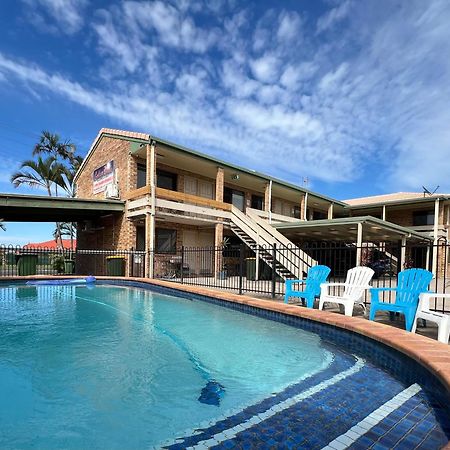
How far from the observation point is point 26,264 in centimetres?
1361

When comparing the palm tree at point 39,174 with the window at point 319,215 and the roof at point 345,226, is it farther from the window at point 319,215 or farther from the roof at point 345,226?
the window at point 319,215

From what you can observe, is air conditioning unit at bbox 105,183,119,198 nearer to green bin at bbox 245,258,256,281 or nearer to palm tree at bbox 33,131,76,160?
green bin at bbox 245,258,256,281

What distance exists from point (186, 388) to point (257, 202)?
19.9 m

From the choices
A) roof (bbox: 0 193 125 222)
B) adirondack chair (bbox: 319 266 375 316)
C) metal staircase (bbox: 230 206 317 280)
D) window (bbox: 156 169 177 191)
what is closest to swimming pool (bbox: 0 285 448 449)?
adirondack chair (bbox: 319 266 375 316)

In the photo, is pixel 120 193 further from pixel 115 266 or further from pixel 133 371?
pixel 133 371

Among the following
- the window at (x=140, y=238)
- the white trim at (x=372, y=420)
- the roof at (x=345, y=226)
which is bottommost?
the white trim at (x=372, y=420)

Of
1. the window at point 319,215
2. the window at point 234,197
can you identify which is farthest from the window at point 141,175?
the window at point 319,215

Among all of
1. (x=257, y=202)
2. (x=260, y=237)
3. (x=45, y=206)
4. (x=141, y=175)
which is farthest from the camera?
(x=257, y=202)

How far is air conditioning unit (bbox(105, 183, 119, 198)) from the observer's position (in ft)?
50.3

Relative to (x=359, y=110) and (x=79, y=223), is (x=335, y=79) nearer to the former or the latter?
(x=359, y=110)

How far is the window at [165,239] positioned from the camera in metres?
17.1

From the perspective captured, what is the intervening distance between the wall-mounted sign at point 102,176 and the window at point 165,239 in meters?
3.74

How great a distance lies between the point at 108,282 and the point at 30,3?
9.93 meters

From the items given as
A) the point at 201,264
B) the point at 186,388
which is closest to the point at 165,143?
the point at 201,264
